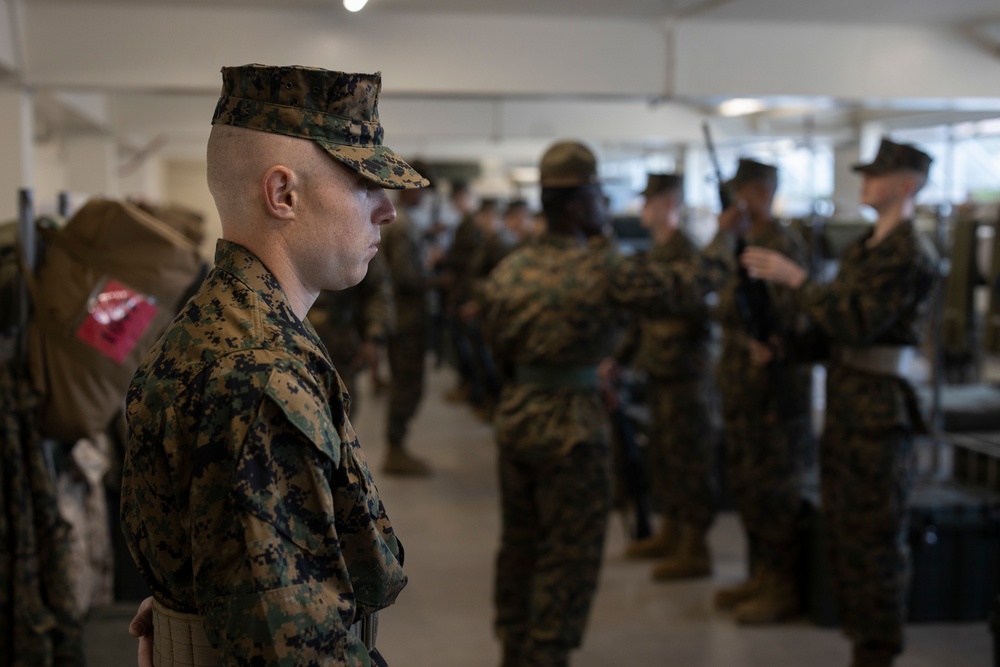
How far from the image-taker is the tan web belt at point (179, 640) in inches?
50.1

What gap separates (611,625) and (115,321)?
222cm

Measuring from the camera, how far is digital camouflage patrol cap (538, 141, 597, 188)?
10.2 ft

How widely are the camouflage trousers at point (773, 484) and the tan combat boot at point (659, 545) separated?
77cm

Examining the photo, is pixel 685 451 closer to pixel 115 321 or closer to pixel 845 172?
pixel 115 321

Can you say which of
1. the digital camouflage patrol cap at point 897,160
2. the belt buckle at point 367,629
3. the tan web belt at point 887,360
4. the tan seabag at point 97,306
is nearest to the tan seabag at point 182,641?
the belt buckle at point 367,629

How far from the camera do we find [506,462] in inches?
126

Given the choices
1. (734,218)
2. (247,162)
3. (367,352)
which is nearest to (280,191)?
(247,162)

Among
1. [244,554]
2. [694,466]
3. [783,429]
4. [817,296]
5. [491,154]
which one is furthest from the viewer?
[491,154]

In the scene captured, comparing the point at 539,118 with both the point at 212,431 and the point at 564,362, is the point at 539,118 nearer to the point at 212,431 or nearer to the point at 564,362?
the point at 564,362

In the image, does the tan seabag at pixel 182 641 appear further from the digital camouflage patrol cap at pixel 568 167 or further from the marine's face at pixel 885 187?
the marine's face at pixel 885 187

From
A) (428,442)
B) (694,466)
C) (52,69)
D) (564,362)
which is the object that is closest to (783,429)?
(694,466)

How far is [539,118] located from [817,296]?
4.38 metres

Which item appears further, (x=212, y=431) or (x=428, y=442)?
(x=428, y=442)

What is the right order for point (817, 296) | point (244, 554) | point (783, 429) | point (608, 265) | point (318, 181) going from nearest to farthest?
point (244, 554) < point (318, 181) < point (608, 265) < point (817, 296) < point (783, 429)
